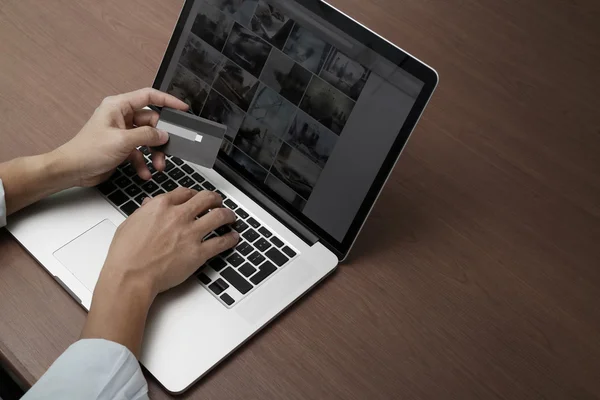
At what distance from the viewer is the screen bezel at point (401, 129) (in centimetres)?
79

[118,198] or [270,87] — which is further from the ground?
[270,87]

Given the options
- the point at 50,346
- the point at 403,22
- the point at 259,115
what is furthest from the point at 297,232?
the point at 403,22

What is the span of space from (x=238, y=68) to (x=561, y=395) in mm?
599

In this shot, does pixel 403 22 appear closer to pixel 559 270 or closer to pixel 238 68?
pixel 238 68

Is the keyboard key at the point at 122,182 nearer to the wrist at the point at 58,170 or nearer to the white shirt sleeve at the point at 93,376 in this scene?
the wrist at the point at 58,170

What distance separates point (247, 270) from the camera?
2.76 ft

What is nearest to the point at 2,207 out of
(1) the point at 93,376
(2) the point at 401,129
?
(1) the point at 93,376

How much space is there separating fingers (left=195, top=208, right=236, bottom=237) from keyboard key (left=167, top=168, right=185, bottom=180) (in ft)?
0.35

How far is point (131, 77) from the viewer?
1.07 meters

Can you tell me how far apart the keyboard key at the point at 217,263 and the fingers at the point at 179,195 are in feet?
0.31

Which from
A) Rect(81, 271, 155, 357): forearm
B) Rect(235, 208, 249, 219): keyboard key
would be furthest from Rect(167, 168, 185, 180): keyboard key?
Rect(81, 271, 155, 357): forearm

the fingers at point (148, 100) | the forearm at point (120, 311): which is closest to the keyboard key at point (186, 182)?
the fingers at point (148, 100)

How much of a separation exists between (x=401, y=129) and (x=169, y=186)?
0.34 metres

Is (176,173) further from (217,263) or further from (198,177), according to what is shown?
(217,263)
